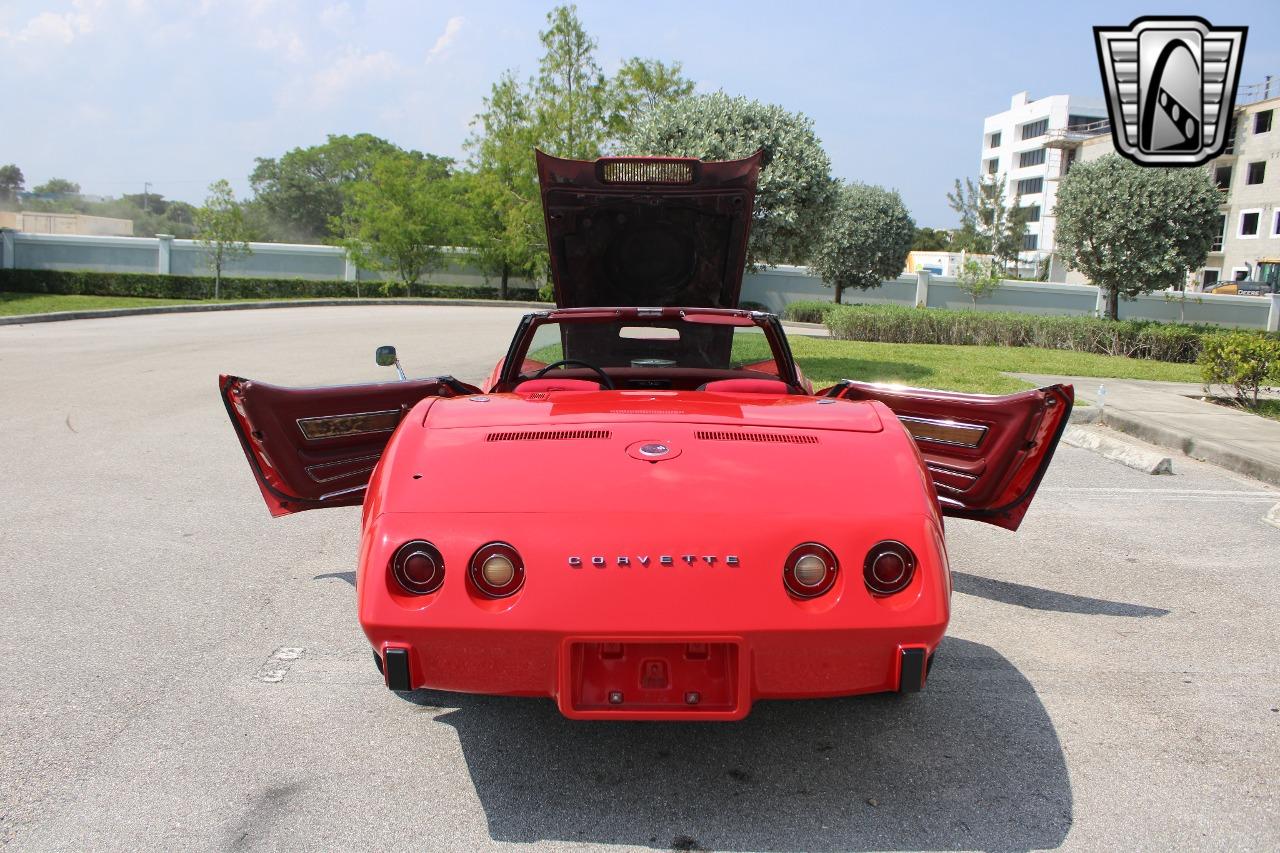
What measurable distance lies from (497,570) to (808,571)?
84 centimetres

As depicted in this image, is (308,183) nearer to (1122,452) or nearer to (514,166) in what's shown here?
(514,166)

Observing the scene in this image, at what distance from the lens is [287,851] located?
256cm

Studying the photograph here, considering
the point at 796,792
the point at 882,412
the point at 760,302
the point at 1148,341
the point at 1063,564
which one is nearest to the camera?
the point at 796,792

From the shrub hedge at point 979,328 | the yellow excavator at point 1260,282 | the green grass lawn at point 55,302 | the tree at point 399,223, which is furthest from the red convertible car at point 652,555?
the yellow excavator at point 1260,282

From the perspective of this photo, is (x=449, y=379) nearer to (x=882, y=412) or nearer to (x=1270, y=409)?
(x=882, y=412)

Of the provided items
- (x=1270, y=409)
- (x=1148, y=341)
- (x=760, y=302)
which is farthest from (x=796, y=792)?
(x=760, y=302)

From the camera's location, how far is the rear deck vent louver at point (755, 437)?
3.12m

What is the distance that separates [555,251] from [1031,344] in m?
19.1

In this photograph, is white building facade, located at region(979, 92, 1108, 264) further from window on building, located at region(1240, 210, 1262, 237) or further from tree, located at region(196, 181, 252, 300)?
tree, located at region(196, 181, 252, 300)

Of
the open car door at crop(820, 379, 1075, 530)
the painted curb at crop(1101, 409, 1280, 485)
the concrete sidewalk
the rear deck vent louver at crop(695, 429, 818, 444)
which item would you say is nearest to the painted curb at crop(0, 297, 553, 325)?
the concrete sidewalk

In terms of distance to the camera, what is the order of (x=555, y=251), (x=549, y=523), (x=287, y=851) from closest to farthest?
(x=287, y=851) → (x=549, y=523) → (x=555, y=251)

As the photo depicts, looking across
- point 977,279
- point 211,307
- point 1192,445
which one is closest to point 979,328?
point 977,279

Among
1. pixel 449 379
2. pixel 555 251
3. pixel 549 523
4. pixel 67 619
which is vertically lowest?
pixel 67 619

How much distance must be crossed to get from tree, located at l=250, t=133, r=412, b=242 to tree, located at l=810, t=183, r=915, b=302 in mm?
56583
